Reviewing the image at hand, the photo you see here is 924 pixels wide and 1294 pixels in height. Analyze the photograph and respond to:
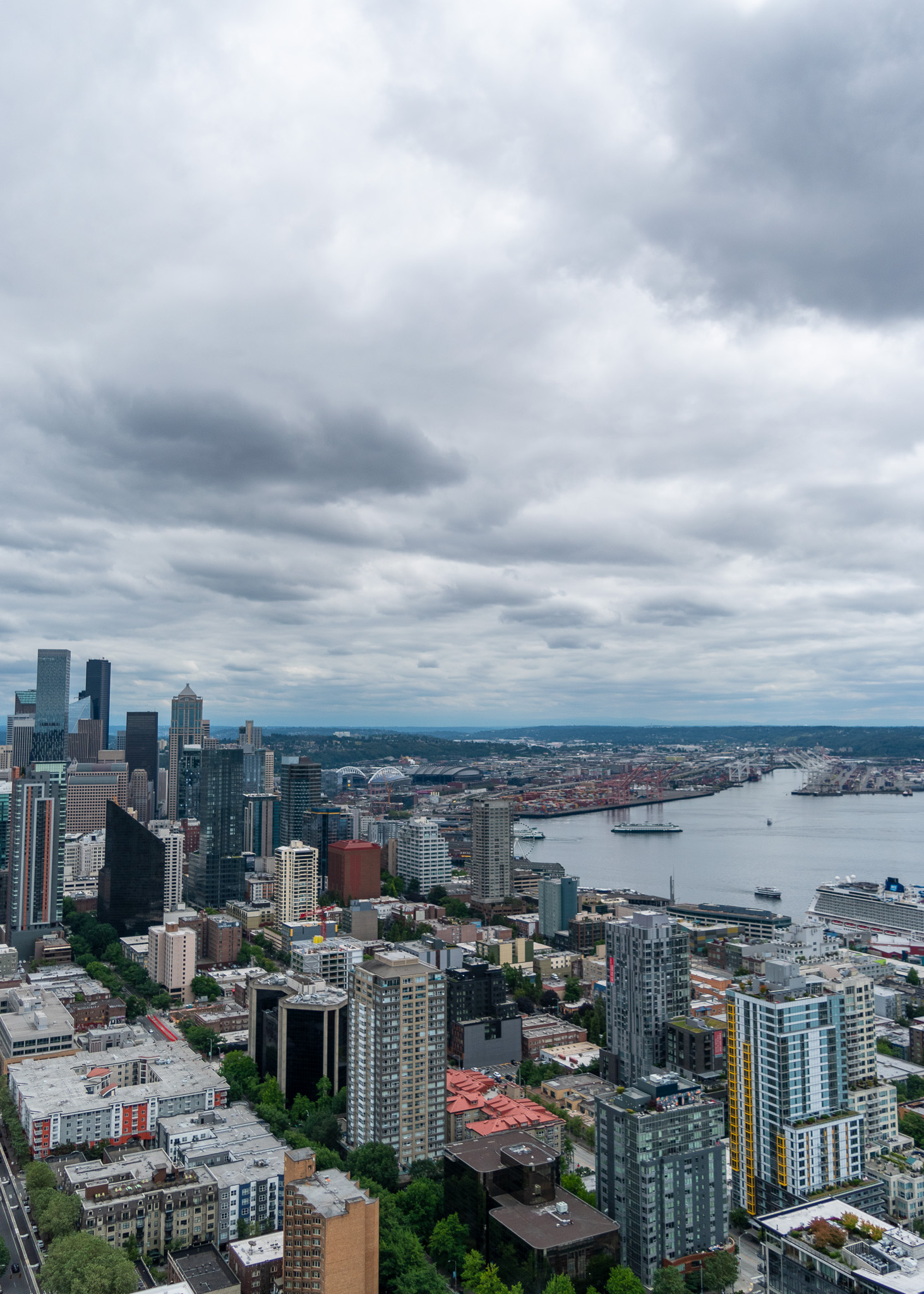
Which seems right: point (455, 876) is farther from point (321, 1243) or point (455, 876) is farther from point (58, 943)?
point (321, 1243)

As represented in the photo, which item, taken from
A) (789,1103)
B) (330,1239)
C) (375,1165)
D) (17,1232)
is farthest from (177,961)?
(789,1103)

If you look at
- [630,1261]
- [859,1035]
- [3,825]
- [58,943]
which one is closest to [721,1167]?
[630,1261]

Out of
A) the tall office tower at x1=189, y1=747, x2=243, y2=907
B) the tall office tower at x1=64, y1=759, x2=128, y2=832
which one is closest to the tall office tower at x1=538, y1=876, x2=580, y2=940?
the tall office tower at x1=189, y1=747, x2=243, y2=907

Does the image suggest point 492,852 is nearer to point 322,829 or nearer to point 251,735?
point 322,829

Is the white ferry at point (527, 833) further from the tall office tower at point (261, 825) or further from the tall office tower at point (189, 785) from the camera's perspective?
the tall office tower at point (189, 785)

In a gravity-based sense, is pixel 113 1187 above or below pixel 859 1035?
below

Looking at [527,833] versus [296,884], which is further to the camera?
[527,833]
